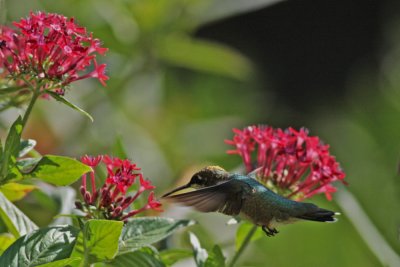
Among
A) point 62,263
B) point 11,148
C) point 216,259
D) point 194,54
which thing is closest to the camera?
point 62,263

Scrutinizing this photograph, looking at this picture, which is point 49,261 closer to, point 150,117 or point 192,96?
point 150,117

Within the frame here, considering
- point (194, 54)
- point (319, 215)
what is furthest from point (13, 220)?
point (194, 54)

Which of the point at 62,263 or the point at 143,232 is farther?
the point at 143,232

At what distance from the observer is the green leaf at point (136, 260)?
4.10ft

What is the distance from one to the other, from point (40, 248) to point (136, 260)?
0.55ft

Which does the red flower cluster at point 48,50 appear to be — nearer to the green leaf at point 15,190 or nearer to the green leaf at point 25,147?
the green leaf at point 25,147

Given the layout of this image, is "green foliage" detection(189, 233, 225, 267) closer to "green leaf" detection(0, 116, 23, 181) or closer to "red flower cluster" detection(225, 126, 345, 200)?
"red flower cluster" detection(225, 126, 345, 200)

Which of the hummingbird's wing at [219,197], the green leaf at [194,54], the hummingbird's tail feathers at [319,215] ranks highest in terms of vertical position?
the green leaf at [194,54]

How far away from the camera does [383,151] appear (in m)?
3.16

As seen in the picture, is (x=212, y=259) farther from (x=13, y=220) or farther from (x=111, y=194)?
(x=13, y=220)

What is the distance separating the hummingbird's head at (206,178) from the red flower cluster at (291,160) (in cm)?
8

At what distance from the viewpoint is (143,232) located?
4.25 ft

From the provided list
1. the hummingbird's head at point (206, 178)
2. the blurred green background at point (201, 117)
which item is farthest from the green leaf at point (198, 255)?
the blurred green background at point (201, 117)

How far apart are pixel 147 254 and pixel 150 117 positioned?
68.1 inches
